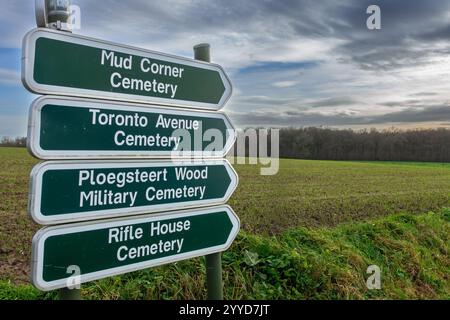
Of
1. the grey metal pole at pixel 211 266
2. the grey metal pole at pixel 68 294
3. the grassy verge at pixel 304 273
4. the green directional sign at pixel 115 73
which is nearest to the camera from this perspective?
the green directional sign at pixel 115 73

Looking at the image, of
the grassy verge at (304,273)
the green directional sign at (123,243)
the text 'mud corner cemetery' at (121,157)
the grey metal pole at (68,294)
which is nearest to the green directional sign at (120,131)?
the text 'mud corner cemetery' at (121,157)

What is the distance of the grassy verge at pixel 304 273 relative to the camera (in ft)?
12.1

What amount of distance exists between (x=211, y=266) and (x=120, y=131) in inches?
52.2

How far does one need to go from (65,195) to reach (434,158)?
162 feet

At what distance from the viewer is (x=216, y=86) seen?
10.3 ft

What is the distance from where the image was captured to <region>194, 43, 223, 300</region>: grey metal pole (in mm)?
3156

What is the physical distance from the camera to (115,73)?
8.36ft

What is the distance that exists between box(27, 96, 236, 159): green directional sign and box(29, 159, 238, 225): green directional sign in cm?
8

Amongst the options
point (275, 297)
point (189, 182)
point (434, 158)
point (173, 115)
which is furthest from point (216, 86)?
point (434, 158)

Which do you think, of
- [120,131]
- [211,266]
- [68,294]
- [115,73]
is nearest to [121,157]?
[120,131]

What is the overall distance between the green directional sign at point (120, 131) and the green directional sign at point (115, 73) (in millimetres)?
74

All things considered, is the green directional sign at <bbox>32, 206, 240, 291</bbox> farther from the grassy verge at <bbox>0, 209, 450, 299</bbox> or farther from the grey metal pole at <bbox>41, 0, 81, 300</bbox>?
the grassy verge at <bbox>0, 209, 450, 299</bbox>

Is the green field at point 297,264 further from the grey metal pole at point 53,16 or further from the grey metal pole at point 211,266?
the grey metal pole at point 53,16
